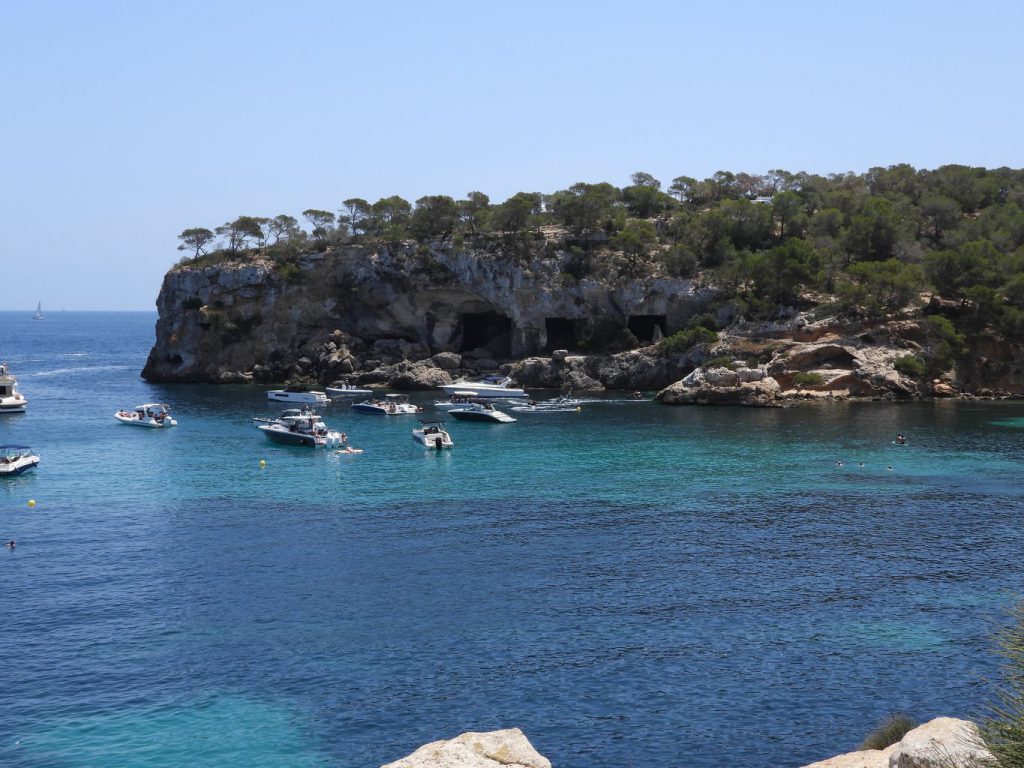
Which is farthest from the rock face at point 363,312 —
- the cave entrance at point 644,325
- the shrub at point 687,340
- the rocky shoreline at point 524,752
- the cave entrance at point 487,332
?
the rocky shoreline at point 524,752

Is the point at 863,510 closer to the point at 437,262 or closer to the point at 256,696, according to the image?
the point at 256,696

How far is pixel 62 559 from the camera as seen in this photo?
140 ft

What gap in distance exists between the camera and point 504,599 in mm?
37281

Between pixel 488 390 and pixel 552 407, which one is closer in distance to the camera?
pixel 552 407

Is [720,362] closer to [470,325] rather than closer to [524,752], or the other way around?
[470,325]

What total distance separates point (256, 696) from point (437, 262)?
303 ft

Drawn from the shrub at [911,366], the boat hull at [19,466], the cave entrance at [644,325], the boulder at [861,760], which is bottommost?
the boulder at [861,760]

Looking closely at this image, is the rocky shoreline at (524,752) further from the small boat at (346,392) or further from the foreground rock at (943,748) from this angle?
the small boat at (346,392)

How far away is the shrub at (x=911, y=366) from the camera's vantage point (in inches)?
3733

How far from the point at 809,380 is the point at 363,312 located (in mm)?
55175

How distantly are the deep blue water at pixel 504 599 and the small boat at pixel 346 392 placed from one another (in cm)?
3598

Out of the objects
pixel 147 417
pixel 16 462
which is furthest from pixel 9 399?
pixel 16 462

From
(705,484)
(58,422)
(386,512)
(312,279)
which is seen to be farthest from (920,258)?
(58,422)

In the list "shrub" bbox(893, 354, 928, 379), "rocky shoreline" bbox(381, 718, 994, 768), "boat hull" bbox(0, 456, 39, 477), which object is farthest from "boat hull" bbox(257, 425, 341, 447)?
"rocky shoreline" bbox(381, 718, 994, 768)
